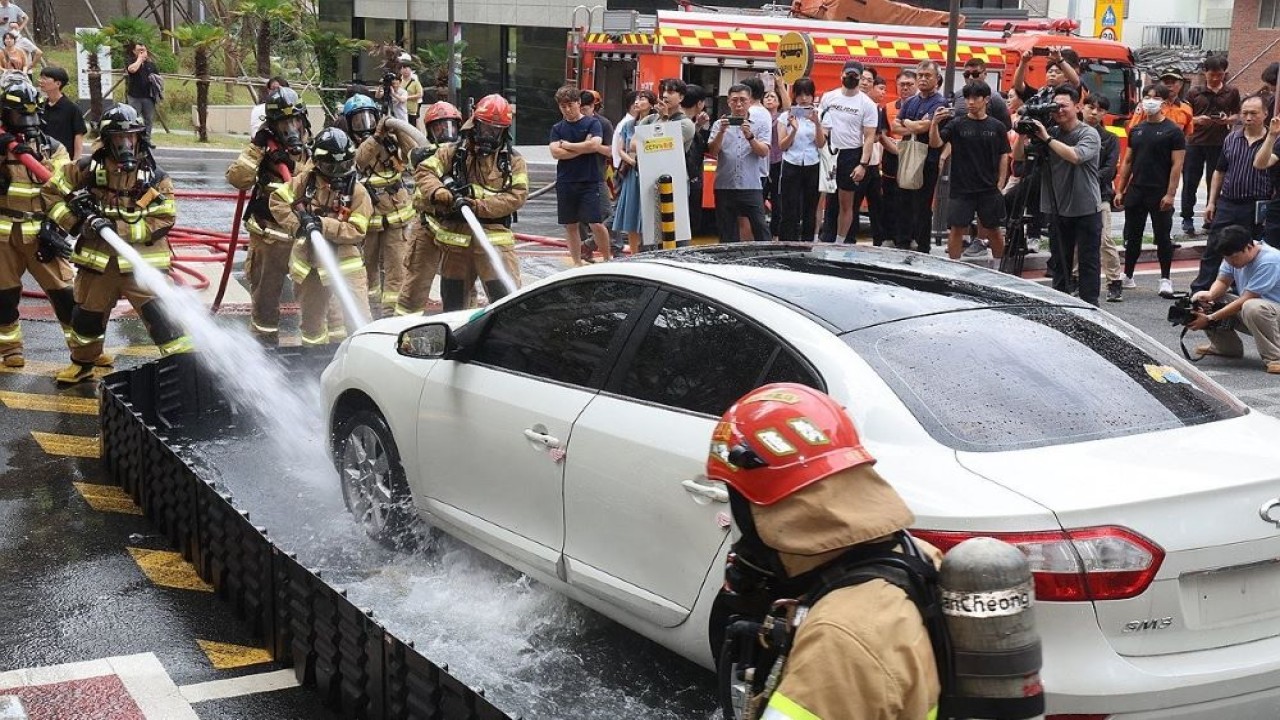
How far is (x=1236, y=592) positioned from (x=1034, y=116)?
8.10m

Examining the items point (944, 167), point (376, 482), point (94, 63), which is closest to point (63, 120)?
point (376, 482)

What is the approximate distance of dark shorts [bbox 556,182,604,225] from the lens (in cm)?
1283

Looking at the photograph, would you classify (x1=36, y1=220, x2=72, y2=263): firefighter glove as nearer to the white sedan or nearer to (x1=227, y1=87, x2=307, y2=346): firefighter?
(x1=227, y1=87, x2=307, y2=346): firefighter

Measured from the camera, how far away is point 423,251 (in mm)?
10242

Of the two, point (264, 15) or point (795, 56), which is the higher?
point (264, 15)

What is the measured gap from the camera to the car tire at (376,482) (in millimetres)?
5952

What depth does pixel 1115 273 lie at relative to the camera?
12898 mm

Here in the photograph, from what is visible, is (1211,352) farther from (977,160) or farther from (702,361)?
(702,361)

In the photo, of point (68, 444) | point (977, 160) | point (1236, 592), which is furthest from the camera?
point (977, 160)

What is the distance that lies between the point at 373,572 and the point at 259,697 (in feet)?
3.61

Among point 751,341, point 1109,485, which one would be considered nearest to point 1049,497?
point 1109,485

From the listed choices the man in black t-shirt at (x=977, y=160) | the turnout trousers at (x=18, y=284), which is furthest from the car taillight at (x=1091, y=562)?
the man in black t-shirt at (x=977, y=160)

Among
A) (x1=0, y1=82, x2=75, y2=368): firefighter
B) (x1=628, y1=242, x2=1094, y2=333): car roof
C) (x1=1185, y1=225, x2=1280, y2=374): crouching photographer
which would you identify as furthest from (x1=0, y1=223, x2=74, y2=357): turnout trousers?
(x1=1185, y1=225, x2=1280, y2=374): crouching photographer

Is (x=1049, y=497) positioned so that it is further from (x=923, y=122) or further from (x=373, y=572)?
(x=923, y=122)
